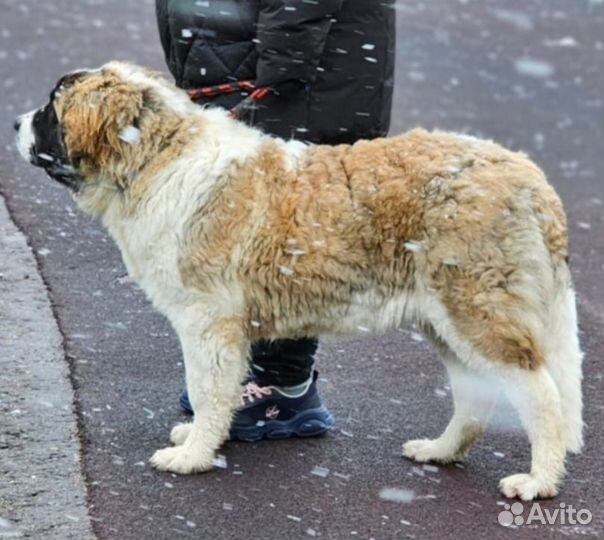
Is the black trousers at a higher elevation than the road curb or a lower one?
higher

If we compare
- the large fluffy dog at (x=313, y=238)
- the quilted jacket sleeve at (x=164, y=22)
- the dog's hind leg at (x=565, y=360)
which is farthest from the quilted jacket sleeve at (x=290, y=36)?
the dog's hind leg at (x=565, y=360)

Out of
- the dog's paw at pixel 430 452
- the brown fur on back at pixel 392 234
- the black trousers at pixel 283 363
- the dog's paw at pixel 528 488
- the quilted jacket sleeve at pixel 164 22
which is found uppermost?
the quilted jacket sleeve at pixel 164 22

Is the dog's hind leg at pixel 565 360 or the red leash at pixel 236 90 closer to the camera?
the dog's hind leg at pixel 565 360

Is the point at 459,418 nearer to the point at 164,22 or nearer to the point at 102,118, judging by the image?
the point at 102,118

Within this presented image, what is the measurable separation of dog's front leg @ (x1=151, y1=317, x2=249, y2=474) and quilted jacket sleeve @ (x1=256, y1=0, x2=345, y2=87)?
0.97m

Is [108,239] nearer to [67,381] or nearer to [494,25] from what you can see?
[67,381]

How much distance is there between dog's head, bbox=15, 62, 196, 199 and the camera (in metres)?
5.16

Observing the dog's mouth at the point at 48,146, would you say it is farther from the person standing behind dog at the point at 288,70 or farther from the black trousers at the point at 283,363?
the black trousers at the point at 283,363

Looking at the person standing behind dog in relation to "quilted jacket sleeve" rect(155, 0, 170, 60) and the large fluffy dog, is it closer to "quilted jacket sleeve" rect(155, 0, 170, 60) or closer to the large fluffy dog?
"quilted jacket sleeve" rect(155, 0, 170, 60)

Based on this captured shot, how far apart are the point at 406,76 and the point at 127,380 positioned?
7879 mm

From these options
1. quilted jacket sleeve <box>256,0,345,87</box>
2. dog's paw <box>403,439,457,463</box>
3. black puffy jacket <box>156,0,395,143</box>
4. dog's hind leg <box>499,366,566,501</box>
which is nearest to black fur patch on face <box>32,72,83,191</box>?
black puffy jacket <box>156,0,395,143</box>

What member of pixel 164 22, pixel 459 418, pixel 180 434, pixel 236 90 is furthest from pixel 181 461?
pixel 164 22

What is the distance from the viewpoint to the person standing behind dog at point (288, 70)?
5.31m

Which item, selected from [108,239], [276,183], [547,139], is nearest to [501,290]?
[276,183]
